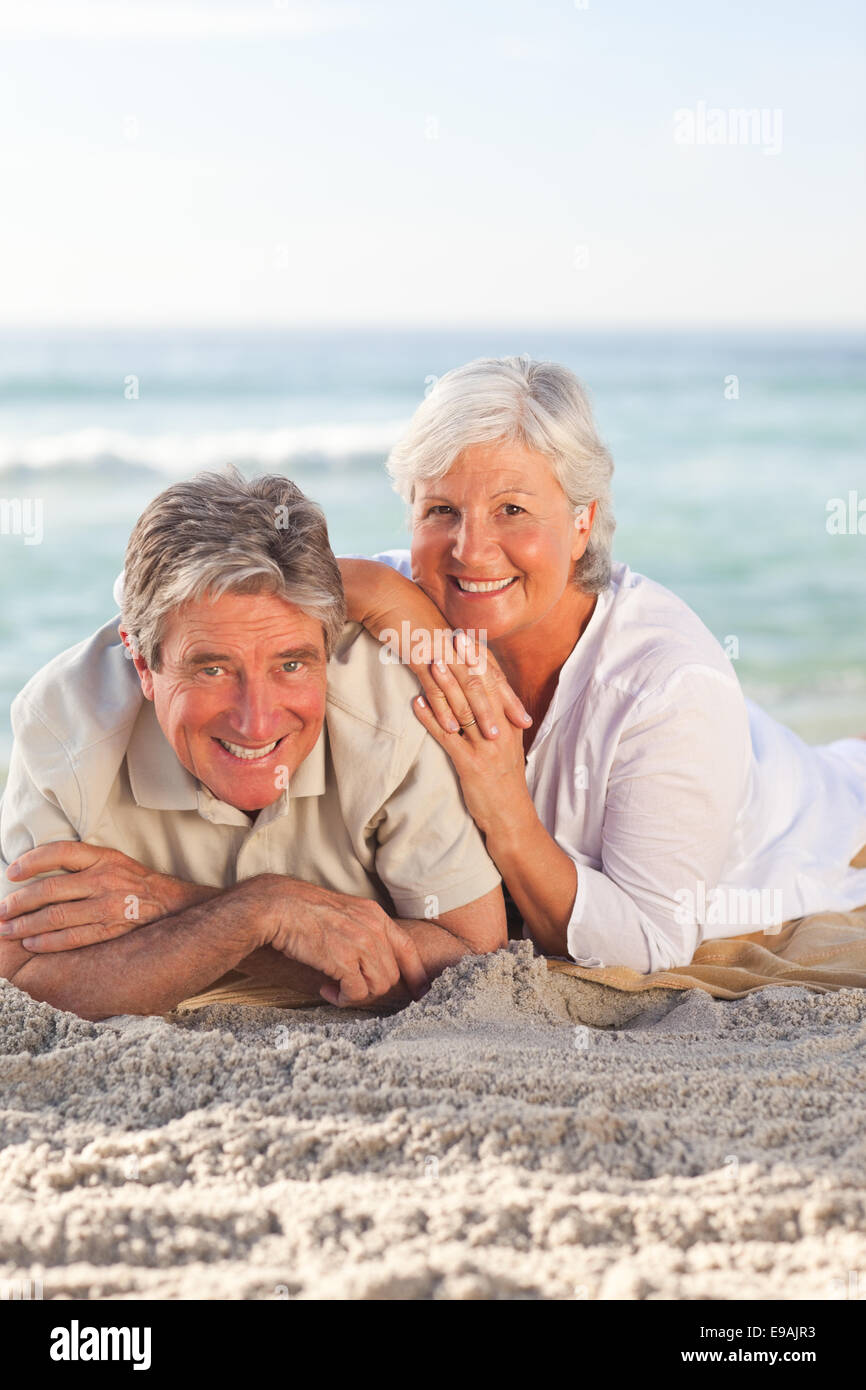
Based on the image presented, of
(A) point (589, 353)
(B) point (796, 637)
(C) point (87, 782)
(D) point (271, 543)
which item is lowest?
(B) point (796, 637)

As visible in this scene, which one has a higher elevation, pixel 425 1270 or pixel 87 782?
pixel 87 782

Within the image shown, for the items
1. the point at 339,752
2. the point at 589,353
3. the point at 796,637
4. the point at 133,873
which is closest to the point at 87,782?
the point at 133,873

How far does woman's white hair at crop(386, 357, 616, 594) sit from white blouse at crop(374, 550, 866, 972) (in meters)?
0.40

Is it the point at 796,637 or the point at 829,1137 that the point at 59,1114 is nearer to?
the point at 829,1137

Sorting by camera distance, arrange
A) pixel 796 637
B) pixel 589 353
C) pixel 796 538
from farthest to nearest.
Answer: pixel 589 353, pixel 796 538, pixel 796 637

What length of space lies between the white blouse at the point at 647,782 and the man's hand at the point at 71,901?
1070 mm

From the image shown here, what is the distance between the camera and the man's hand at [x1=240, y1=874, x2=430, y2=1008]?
2729 mm

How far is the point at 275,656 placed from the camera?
8.29ft

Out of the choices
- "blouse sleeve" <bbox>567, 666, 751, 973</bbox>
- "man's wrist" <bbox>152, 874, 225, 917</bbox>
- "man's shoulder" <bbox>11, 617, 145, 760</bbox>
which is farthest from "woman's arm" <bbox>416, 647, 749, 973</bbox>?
"man's shoulder" <bbox>11, 617, 145, 760</bbox>

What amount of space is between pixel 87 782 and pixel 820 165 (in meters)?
25.0

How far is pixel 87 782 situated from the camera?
2713 mm

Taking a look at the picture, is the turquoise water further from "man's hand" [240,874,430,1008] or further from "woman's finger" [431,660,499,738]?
"man's hand" [240,874,430,1008]

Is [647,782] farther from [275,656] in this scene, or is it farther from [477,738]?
[275,656]
